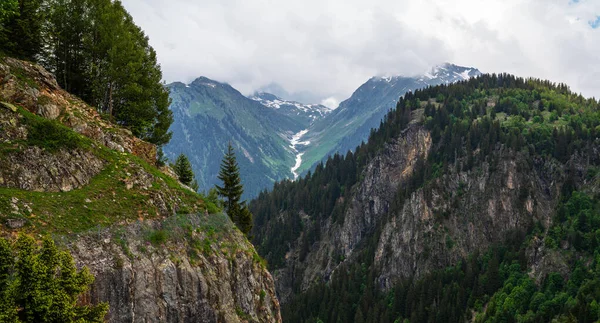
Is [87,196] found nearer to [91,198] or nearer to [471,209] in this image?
[91,198]

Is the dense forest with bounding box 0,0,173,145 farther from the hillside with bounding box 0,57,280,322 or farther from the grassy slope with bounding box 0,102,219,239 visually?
the grassy slope with bounding box 0,102,219,239

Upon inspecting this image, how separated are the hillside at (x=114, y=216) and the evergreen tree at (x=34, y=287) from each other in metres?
6.71

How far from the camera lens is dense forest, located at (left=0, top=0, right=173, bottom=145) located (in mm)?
42772

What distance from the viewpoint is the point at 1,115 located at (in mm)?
29656

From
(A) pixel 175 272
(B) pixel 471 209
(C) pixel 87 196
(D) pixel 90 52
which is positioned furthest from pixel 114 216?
(B) pixel 471 209

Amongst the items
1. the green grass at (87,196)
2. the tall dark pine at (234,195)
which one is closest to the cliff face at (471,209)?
the tall dark pine at (234,195)

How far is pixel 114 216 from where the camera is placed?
100ft

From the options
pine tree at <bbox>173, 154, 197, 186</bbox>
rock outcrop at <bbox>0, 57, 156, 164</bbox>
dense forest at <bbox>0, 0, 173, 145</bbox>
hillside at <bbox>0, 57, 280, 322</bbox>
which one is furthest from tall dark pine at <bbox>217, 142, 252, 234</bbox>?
hillside at <bbox>0, 57, 280, 322</bbox>

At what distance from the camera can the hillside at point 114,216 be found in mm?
27109

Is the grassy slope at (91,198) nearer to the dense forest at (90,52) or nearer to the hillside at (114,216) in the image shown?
the hillside at (114,216)

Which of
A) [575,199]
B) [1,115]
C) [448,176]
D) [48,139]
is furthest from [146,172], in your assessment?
[448,176]

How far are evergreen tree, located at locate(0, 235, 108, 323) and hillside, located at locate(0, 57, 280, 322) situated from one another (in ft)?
22.0

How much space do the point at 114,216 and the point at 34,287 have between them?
1277cm

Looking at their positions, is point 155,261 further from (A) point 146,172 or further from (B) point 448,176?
(B) point 448,176
